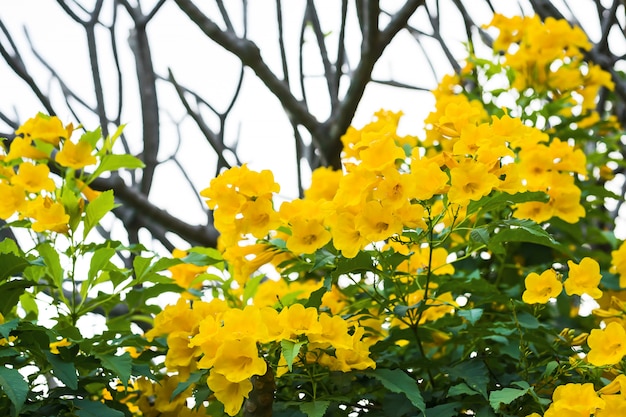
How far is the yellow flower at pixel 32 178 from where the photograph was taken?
1.18 metres

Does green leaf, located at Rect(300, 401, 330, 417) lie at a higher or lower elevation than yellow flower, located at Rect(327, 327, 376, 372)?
lower

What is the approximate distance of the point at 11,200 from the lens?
1185 mm

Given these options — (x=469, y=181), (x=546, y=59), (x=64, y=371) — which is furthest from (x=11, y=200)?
(x=546, y=59)

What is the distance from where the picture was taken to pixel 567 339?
3.49 feet

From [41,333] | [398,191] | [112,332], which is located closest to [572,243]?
[398,191]

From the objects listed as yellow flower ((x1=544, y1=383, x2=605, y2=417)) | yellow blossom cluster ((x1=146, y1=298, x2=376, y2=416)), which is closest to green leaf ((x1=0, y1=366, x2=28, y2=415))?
yellow blossom cluster ((x1=146, y1=298, x2=376, y2=416))

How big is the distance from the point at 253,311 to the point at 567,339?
1.48 feet

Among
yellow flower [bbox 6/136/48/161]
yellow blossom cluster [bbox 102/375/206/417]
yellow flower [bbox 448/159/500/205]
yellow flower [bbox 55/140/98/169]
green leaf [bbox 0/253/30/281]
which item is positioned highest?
yellow flower [bbox 6/136/48/161]

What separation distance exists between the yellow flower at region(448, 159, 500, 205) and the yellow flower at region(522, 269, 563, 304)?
0.50ft

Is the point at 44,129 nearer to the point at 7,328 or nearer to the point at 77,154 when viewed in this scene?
the point at 77,154

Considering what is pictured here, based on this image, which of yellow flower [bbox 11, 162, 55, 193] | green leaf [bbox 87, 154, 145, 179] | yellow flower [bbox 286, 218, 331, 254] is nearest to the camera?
yellow flower [bbox 286, 218, 331, 254]

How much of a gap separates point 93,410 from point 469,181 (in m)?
0.59

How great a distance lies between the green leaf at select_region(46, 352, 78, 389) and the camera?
960mm

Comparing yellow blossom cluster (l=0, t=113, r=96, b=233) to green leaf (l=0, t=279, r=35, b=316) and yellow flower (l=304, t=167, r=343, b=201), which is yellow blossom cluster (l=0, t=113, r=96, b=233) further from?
yellow flower (l=304, t=167, r=343, b=201)
